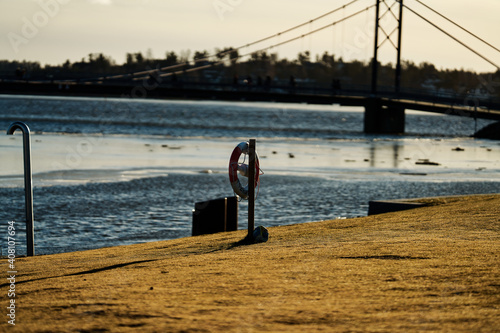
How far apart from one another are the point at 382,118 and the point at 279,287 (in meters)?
64.5

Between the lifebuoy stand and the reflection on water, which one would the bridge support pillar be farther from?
the lifebuoy stand

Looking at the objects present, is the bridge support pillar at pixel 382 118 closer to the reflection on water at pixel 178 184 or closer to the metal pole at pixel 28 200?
the reflection on water at pixel 178 184

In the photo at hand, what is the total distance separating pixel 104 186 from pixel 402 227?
12.6 metres

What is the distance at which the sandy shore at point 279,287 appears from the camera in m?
4.53

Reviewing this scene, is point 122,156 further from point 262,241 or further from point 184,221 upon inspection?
point 262,241

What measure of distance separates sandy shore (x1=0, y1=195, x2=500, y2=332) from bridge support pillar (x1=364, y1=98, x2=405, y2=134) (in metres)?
60.5

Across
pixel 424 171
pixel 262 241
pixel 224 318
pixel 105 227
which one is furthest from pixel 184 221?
pixel 424 171

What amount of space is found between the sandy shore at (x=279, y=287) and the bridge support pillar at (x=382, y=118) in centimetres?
6048

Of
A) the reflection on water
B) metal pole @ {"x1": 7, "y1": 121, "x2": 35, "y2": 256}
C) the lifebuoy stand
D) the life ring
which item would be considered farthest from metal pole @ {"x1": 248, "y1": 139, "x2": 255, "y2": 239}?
the reflection on water

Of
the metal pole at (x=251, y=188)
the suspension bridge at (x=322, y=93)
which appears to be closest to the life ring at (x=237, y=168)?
the metal pole at (x=251, y=188)

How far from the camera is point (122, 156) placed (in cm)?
A: 3300

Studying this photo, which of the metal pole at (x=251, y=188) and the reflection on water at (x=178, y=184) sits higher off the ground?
the metal pole at (x=251, y=188)

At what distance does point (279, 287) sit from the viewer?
5508 millimetres

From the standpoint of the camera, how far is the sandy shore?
453cm
